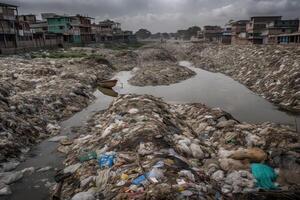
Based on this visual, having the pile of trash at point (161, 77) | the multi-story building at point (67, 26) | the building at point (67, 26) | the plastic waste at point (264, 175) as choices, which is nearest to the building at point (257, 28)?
the pile of trash at point (161, 77)

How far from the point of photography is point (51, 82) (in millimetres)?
13727

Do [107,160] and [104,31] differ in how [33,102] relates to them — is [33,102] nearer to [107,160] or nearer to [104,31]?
[107,160]

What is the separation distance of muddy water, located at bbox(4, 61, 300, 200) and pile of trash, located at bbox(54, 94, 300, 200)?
0.49 metres

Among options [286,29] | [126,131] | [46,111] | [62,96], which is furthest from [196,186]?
[286,29]

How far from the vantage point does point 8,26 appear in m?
29.3

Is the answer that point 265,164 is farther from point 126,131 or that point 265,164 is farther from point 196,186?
point 126,131

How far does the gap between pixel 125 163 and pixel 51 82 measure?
10358 millimetres

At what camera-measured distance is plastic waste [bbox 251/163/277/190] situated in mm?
4602

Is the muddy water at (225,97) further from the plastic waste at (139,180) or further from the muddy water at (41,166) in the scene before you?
the plastic waste at (139,180)

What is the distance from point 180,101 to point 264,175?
25.5ft

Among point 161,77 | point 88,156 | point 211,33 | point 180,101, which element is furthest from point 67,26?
point 211,33

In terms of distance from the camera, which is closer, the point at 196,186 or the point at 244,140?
the point at 196,186

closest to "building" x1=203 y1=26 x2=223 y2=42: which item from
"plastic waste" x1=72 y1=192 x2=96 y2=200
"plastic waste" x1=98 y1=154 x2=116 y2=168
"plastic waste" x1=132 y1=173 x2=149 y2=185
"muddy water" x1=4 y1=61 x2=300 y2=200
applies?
"muddy water" x1=4 y1=61 x2=300 y2=200

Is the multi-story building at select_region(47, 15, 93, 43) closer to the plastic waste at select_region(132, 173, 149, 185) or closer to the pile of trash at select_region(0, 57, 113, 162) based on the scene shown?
the pile of trash at select_region(0, 57, 113, 162)
